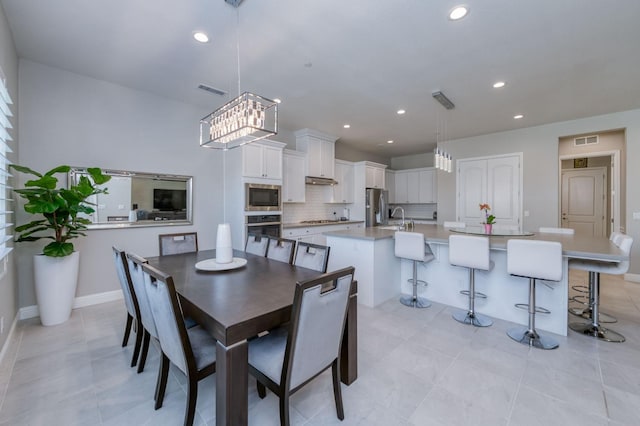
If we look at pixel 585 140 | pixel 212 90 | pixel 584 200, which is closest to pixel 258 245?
pixel 212 90

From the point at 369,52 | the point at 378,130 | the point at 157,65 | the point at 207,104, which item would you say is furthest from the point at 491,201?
the point at 157,65

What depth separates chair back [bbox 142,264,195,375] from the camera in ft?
4.33

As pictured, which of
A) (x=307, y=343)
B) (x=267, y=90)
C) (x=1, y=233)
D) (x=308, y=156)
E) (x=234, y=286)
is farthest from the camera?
(x=308, y=156)

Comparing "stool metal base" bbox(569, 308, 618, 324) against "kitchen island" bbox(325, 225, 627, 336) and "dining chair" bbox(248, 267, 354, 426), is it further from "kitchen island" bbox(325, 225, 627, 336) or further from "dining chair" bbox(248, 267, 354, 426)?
"dining chair" bbox(248, 267, 354, 426)

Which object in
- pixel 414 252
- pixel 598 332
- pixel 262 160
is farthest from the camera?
pixel 262 160

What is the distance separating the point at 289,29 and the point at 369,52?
2.84 feet

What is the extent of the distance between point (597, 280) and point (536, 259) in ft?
2.94

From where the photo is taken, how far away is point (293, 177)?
5332 mm

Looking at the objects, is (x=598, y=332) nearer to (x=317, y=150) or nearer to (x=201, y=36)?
(x=201, y=36)

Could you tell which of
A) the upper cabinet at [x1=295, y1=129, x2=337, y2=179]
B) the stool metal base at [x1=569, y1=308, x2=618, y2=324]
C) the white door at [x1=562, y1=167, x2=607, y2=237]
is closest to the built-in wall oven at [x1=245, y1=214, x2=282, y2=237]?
the upper cabinet at [x1=295, y1=129, x2=337, y2=179]

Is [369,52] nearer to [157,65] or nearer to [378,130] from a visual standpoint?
[157,65]

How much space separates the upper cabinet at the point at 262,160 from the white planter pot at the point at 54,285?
2.38 meters

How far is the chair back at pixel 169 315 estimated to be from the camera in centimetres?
132

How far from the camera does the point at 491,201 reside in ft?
19.0
